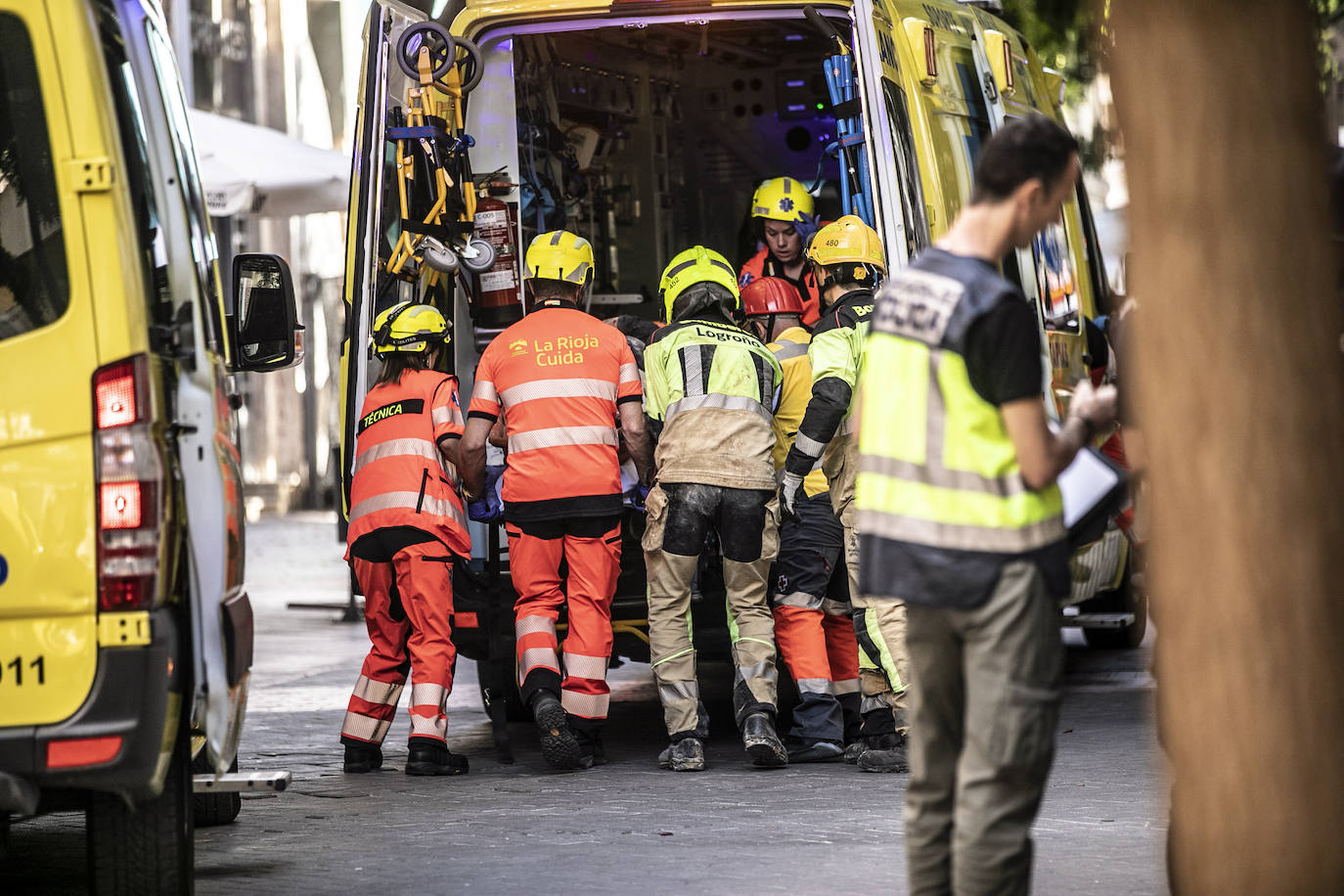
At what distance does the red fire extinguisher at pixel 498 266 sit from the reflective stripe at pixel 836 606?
1.76m

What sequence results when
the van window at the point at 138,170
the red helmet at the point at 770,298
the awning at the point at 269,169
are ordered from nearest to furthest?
the van window at the point at 138,170
the red helmet at the point at 770,298
the awning at the point at 269,169

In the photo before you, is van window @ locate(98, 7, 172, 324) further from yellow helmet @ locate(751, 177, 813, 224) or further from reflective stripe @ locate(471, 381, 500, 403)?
yellow helmet @ locate(751, 177, 813, 224)

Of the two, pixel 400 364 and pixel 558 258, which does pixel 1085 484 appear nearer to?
pixel 558 258

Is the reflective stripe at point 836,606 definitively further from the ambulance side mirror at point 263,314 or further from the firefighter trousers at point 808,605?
the ambulance side mirror at point 263,314

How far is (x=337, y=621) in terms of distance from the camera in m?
13.1

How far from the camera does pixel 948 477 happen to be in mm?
3562

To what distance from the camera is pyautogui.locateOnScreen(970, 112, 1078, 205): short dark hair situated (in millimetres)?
3578

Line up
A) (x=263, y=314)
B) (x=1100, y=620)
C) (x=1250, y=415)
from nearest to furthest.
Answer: (x=1250, y=415) → (x=263, y=314) → (x=1100, y=620)

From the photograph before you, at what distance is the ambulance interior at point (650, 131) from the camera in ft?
27.8

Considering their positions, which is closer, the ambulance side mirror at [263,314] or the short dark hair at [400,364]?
the ambulance side mirror at [263,314]

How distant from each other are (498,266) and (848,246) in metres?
1.56

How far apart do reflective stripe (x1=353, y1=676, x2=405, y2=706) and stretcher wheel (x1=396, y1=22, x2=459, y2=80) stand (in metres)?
2.25

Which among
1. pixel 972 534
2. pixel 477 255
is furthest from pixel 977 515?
pixel 477 255

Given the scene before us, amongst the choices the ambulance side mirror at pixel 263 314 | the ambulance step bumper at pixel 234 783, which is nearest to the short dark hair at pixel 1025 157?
the ambulance step bumper at pixel 234 783
